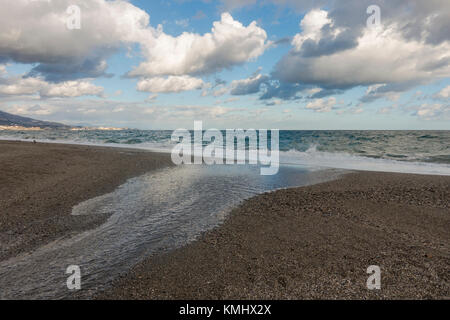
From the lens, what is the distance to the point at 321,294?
485 cm

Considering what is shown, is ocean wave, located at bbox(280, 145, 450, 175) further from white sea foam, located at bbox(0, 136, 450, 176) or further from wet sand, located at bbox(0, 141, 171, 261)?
wet sand, located at bbox(0, 141, 171, 261)

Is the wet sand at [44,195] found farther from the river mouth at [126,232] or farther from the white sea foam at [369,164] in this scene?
the white sea foam at [369,164]

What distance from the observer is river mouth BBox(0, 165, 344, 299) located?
5.26 metres

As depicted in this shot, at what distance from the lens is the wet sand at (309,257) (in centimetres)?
497

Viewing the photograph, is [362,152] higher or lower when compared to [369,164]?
higher

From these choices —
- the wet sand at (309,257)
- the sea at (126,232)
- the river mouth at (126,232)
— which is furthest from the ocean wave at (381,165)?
the wet sand at (309,257)

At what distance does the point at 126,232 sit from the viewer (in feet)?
26.1

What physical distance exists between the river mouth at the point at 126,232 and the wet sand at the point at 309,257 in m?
0.64

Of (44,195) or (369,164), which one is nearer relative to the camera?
(44,195)

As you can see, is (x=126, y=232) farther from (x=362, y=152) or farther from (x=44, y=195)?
(x=362, y=152)

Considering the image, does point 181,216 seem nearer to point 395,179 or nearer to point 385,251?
point 385,251

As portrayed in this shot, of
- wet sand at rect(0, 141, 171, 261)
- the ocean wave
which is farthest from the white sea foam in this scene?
wet sand at rect(0, 141, 171, 261)

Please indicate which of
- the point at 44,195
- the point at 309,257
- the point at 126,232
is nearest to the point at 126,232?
the point at 126,232

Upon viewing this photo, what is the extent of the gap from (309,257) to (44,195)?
11756 mm
